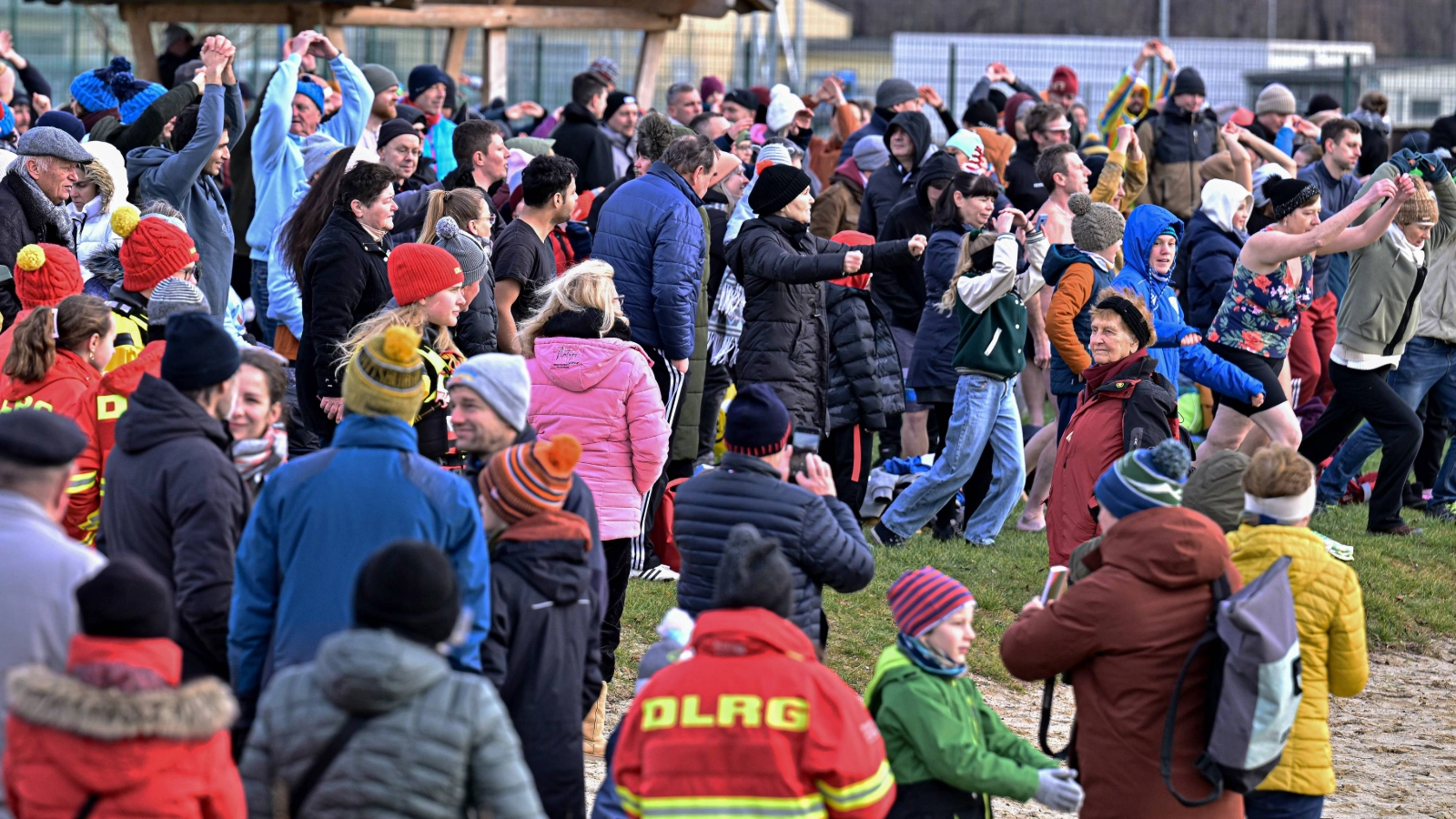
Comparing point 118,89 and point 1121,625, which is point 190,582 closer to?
point 1121,625

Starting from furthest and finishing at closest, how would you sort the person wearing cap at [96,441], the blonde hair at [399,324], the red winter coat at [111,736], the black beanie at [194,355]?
1. the blonde hair at [399,324]
2. the person wearing cap at [96,441]
3. the black beanie at [194,355]
4. the red winter coat at [111,736]

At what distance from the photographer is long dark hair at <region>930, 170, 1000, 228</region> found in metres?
8.98

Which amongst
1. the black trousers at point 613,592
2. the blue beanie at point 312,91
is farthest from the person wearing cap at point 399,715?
the blue beanie at point 312,91

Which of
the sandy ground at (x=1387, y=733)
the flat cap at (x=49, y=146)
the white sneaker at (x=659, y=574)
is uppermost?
the flat cap at (x=49, y=146)

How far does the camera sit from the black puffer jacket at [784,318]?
8047mm

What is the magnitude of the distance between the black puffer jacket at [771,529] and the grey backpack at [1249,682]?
3.23ft

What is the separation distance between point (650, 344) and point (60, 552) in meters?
4.41

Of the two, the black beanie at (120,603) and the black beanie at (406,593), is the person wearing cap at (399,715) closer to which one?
the black beanie at (406,593)

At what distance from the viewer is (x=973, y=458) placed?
8.86m

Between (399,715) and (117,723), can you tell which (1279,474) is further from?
(117,723)

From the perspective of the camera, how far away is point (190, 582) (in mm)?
4273

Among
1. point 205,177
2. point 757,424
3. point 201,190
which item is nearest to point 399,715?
point 757,424

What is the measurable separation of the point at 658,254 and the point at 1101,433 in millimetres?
2223

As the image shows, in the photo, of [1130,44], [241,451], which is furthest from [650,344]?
[1130,44]
